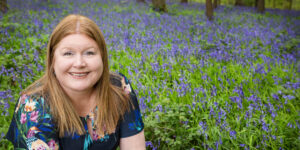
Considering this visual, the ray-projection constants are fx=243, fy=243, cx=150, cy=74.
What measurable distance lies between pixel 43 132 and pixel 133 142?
69 cm

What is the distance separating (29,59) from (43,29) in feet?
8.60

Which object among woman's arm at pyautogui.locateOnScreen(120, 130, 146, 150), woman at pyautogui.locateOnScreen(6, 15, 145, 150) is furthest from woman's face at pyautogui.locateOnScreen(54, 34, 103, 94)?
woman's arm at pyautogui.locateOnScreen(120, 130, 146, 150)

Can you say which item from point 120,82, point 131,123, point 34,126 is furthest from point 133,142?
point 34,126

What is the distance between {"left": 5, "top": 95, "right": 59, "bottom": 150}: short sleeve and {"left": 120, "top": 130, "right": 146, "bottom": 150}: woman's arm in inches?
20.9

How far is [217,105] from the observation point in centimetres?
303

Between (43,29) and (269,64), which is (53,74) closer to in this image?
(269,64)

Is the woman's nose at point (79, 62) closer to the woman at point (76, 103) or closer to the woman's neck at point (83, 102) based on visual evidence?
the woman at point (76, 103)

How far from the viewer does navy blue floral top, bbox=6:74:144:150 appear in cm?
154

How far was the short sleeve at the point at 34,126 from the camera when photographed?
1536 millimetres

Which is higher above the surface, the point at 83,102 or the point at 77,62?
the point at 77,62

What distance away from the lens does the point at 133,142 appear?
1934 mm

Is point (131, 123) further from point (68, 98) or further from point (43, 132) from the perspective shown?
point (43, 132)

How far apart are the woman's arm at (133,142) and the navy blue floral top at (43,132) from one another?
0.04 m

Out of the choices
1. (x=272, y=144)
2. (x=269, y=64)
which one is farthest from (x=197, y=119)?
(x=269, y=64)
